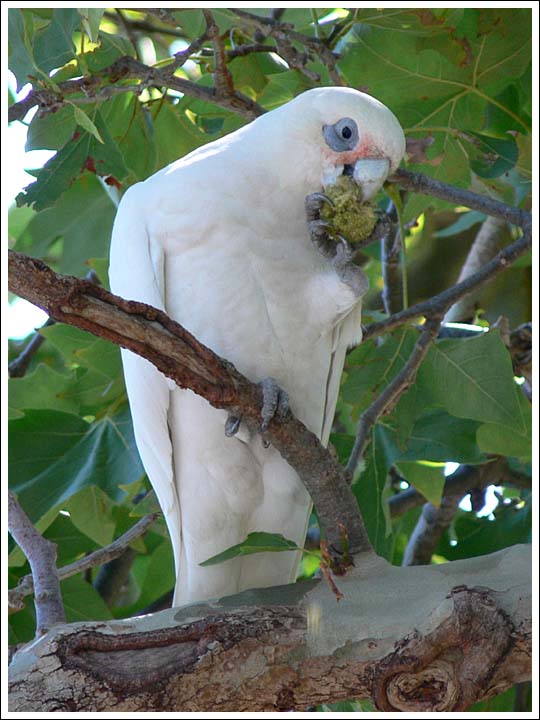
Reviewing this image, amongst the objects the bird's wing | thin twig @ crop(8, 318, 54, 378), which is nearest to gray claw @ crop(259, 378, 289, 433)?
the bird's wing

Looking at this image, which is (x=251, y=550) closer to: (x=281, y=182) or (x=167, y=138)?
(x=281, y=182)

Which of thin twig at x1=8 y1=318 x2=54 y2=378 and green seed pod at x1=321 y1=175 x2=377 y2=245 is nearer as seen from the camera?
green seed pod at x1=321 y1=175 x2=377 y2=245

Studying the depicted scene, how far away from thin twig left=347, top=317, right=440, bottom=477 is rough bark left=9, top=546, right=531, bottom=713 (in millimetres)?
651

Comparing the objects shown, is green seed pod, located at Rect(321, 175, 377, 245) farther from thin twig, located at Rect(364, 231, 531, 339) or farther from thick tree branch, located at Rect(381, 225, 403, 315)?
thick tree branch, located at Rect(381, 225, 403, 315)

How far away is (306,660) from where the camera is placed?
2154mm

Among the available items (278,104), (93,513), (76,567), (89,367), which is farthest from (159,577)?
(278,104)

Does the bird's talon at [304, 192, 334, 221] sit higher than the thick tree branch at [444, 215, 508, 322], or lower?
lower

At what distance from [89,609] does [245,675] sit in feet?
4.10

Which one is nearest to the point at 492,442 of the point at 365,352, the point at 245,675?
the point at 365,352

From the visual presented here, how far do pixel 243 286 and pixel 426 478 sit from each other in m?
0.92

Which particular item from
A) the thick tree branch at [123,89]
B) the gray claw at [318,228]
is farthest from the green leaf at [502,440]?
the thick tree branch at [123,89]

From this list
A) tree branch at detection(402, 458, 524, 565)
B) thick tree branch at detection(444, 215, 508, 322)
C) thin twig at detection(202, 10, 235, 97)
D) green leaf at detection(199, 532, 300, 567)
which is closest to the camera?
green leaf at detection(199, 532, 300, 567)

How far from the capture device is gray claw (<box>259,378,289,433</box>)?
7.82ft

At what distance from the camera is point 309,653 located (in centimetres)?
216
